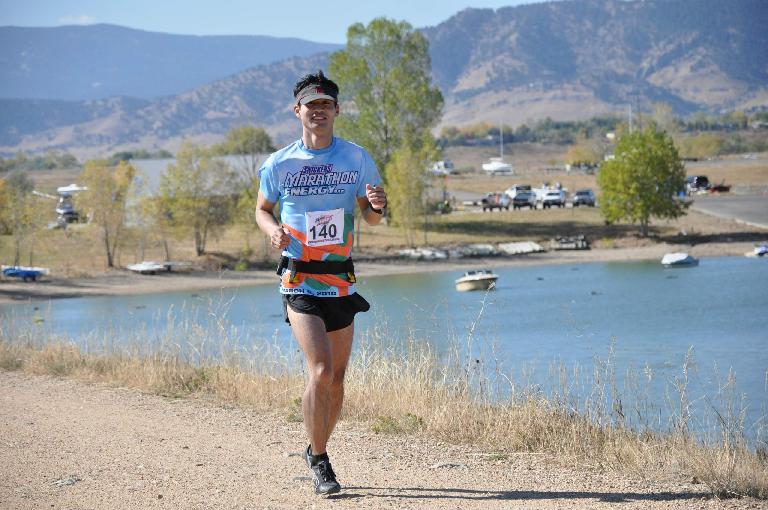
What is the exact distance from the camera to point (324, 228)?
24.7ft

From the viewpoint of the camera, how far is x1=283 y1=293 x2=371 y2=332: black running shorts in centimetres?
753

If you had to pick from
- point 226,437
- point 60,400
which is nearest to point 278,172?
point 226,437

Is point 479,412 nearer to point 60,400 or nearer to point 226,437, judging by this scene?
point 226,437

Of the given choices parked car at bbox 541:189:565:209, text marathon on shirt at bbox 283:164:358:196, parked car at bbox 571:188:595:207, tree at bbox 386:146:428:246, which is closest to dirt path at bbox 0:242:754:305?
tree at bbox 386:146:428:246

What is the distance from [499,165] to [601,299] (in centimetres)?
9411

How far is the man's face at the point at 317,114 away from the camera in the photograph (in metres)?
7.62

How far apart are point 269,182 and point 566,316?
28955 millimetres

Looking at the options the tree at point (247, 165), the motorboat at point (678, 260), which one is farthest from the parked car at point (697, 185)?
the tree at point (247, 165)

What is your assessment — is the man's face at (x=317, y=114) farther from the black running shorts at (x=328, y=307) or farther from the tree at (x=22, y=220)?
the tree at (x=22, y=220)

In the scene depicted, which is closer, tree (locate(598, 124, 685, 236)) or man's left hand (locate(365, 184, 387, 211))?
man's left hand (locate(365, 184, 387, 211))

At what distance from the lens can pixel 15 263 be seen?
6081cm

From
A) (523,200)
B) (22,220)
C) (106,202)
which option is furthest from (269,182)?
(523,200)

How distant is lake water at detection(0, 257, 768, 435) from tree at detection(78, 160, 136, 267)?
835 cm

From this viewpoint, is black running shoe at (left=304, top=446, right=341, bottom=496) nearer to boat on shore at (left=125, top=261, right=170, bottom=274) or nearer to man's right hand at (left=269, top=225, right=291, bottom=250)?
man's right hand at (left=269, top=225, right=291, bottom=250)
